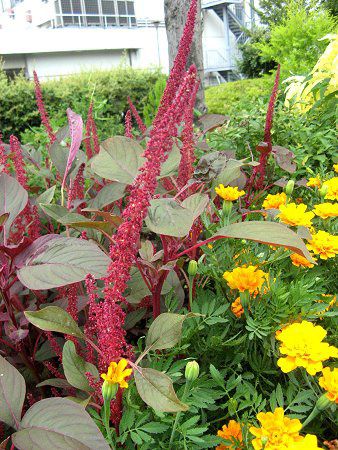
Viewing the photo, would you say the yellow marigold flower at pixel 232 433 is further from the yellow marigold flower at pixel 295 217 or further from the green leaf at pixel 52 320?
the yellow marigold flower at pixel 295 217

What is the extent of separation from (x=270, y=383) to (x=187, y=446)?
187 mm

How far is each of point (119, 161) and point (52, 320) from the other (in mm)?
359

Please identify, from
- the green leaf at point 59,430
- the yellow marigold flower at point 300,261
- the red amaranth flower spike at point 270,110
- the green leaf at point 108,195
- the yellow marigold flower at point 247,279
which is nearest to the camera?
the green leaf at point 59,430

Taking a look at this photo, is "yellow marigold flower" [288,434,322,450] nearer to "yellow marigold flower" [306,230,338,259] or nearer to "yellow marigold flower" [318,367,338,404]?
"yellow marigold flower" [318,367,338,404]

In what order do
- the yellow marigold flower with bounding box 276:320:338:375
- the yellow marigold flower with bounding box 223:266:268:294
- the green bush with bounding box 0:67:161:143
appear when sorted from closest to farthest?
the yellow marigold flower with bounding box 276:320:338:375
the yellow marigold flower with bounding box 223:266:268:294
the green bush with bounding box 0:67:161:143

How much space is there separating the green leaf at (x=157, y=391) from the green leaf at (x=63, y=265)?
155mm

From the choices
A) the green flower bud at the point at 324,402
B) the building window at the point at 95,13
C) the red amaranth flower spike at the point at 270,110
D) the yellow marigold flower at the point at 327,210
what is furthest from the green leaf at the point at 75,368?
the building window at the point at 95,13

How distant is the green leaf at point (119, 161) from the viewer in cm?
91

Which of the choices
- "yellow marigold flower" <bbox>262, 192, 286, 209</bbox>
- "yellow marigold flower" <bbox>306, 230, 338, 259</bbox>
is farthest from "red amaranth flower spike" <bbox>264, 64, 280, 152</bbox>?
"yellow marigold flower" <bbox>306, 230, 338, 259</bbox>

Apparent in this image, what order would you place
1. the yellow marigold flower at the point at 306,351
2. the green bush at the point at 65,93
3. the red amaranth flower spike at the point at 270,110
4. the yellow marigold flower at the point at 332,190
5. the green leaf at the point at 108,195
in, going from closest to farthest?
the yellow marigold flower at the point at 306,351 < the green leaf at the point at 108,195 < the yellow marigold flower at the point at 332,190 < the red amaranth flower spike at the point at 270,110 < the green bush at the point at 65,93

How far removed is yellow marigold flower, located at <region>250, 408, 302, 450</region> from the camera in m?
0.62

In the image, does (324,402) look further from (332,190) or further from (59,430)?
(332,190)

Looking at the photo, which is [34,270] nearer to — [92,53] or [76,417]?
[76,417]

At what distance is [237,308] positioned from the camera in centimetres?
84
